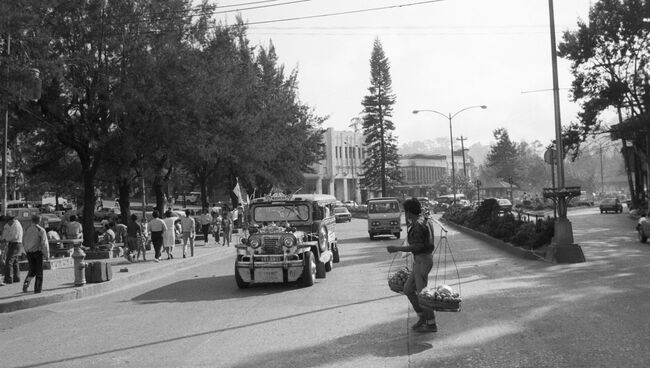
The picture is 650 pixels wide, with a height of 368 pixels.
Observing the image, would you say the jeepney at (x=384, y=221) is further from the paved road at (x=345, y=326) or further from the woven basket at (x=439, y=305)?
the woven basket at (x=439, y=305)

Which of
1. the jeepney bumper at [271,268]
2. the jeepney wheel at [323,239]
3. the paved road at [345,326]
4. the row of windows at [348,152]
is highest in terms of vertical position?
the row of windows at [348,152]

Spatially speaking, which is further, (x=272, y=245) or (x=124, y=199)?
(x=124, y=199)

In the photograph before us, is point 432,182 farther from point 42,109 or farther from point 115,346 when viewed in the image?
point 115,346

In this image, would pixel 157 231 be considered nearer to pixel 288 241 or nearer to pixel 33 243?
pixel 33 243

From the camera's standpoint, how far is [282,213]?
1636cm

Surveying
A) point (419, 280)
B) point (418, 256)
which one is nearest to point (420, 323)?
point (419, 280)

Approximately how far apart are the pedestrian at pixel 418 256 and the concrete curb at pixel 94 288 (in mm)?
8548

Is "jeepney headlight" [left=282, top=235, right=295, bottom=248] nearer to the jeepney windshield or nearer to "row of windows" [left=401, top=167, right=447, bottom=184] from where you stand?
the jeepney windshield

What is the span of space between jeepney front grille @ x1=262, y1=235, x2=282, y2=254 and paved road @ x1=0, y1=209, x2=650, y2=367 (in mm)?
905

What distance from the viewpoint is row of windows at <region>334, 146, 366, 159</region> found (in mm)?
99625

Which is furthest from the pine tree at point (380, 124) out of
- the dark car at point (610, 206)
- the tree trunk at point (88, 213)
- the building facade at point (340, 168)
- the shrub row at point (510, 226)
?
the tree trunk at point (88, 213)

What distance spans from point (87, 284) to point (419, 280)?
10215 millimetres

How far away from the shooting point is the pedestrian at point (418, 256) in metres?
8.29

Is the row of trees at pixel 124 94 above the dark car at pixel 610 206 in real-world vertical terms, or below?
above
